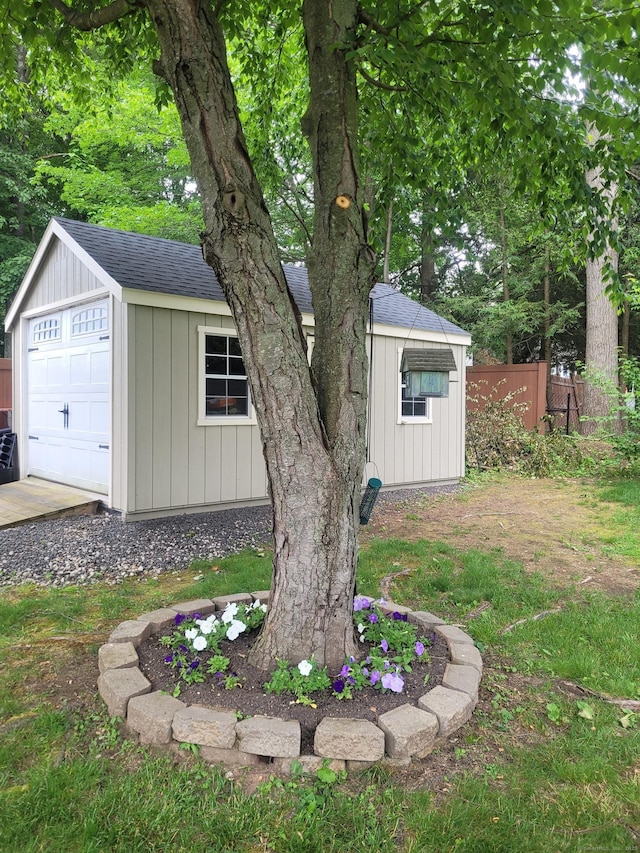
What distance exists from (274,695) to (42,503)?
194 inches

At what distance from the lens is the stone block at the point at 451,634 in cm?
273

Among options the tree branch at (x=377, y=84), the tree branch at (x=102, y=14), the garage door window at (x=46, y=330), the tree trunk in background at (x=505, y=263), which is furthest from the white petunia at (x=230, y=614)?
the tree trunk in background at (x=505, y=263)

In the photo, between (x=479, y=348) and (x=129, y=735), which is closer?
(x=129, y=735)

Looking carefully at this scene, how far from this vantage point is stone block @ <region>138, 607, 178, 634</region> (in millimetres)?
2801

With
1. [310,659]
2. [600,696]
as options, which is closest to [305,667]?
[310,659]

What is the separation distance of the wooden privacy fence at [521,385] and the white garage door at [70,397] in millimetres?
7893

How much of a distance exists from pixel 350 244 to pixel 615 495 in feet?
21.2

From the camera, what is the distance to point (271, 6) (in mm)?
4043

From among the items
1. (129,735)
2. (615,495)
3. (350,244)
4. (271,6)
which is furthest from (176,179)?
(129,735)

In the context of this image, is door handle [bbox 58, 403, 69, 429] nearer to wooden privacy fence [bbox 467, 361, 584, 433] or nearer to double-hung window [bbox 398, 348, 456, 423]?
double-hung window [bbox 398, 348, 456, 423]

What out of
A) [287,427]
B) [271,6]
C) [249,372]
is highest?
[271,6]

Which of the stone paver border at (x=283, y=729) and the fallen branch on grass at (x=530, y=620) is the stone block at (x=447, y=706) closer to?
the stone paver border at (x=283, y=729)

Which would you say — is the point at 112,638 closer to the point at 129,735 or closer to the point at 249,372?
the point at 129,735

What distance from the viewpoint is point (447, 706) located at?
7.07 ft
